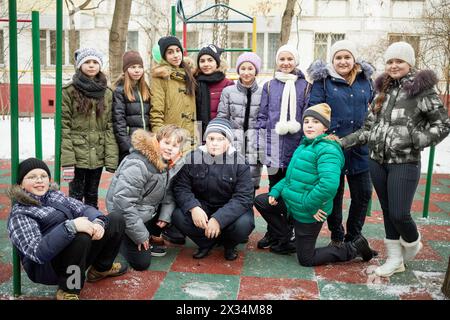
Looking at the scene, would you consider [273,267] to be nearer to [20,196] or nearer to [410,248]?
[410,248]

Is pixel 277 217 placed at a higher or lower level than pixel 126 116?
lower

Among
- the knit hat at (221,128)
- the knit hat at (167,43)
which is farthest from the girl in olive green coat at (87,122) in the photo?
the knit hat at (221,128)

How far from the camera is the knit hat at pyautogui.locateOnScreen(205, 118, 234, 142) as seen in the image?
365cm

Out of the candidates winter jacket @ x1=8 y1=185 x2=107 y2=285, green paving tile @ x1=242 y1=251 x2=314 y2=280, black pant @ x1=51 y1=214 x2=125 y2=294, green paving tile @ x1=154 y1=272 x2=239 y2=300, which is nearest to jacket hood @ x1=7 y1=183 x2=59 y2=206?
winter jacket @ x1=8 y1=185 x2=107 y2=285

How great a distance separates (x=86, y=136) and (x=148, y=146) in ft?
2.52

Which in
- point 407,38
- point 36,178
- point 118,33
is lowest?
point 36,178

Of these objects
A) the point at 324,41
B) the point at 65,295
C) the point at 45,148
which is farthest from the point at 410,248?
the point at 324,41

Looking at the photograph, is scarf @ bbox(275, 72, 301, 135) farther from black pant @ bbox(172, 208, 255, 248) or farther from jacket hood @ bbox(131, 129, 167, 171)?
jacket hood @ bbox(131, 129, 167, 171)

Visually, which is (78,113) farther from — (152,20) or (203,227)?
(152,20)

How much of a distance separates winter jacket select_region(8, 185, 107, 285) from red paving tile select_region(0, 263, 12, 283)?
0.54 meters

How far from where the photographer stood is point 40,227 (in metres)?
2.79

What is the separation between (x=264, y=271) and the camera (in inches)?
136

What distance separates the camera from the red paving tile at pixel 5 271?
3217 mm

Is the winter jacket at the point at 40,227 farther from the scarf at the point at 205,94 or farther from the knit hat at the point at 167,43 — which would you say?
the knit hat at the point at 167,43
